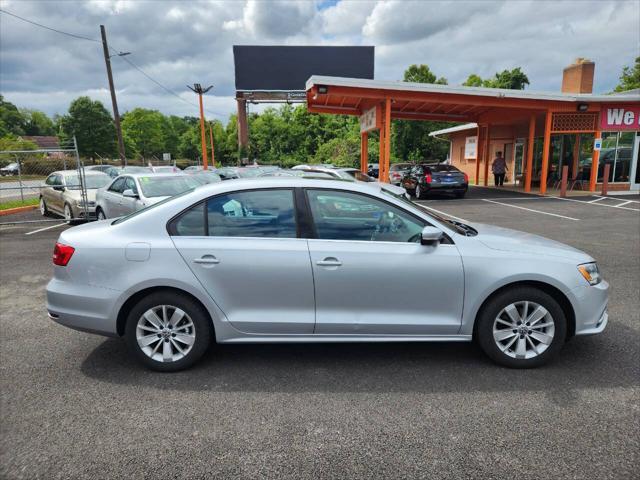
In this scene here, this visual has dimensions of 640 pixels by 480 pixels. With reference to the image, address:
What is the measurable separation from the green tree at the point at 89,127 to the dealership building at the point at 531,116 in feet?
156

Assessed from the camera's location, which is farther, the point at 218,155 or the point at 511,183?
the point at 218,155

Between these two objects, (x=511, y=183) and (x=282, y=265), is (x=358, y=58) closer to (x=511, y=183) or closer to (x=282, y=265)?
(x=511, y=183)

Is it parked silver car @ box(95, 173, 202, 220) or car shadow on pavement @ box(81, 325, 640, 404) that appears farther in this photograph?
parked silver car @ box(95, 173, 202, 220)

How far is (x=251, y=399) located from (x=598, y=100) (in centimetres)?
2078

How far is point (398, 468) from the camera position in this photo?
257 cm

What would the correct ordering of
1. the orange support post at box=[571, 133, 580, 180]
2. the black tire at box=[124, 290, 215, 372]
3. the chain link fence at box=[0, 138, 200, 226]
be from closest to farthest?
1. the black tire at box=[124, 290, 215, 372]
2. the chain link fence at box=[0, 138, 200, 226]
3. the orange support post at box=[571, 133, 580, 180]

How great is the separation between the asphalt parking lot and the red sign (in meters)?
18.4

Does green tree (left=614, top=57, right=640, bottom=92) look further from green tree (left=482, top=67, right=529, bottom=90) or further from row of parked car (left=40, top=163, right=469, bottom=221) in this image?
row of parked car (left=40, top=163, right=469, bottom=221)

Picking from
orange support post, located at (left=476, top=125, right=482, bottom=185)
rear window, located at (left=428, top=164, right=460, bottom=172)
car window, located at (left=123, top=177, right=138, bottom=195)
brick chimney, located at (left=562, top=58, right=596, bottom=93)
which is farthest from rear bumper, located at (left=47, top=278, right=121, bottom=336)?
brick chimney, located at (left=562, top=58, right=596, bottom=93)

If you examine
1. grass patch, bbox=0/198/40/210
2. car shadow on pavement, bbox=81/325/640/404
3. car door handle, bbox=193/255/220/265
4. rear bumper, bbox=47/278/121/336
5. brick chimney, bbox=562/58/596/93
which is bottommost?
grass patch, bbox=0/198/40/210

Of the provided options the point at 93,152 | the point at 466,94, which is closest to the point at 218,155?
the point at 93,152

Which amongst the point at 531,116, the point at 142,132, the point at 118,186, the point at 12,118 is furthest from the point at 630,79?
the point at 12,118

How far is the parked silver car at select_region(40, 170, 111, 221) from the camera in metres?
12.3

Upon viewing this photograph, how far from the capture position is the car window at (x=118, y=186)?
1036 centimetres
